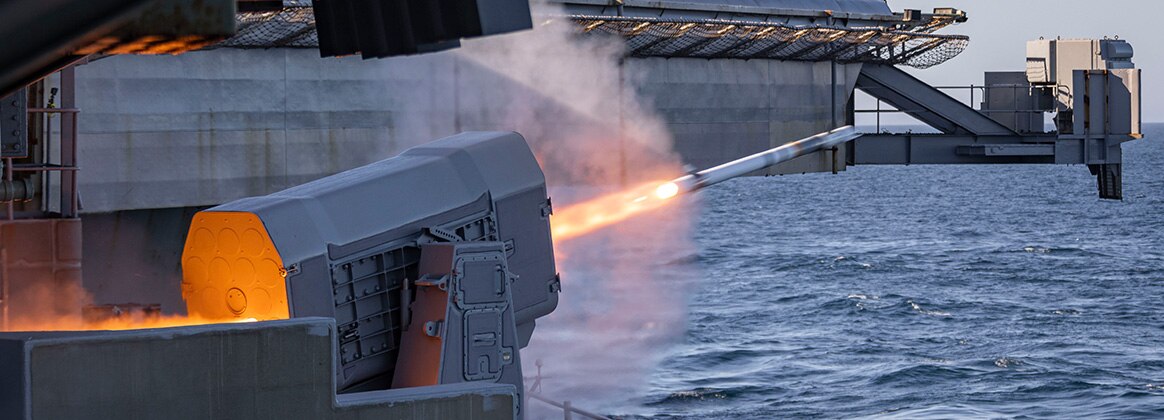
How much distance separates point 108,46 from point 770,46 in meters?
28.6

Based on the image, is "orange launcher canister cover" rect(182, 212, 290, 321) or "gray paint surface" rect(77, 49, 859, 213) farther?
"gray paint surface" rect(77, 49, 859, 213)

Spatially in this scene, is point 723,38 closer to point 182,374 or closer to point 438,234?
point 438,234

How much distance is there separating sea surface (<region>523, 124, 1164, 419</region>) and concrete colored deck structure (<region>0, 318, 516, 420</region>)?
71.5 feet

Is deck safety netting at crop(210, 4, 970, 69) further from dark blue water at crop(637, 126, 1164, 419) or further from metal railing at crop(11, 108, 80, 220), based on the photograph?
dark blue water at crop(637, 126, 1164, 419)

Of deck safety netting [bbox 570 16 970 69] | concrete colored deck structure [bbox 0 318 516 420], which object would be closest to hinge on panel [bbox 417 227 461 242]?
concrete colored deck structure [bbox 0 318 516 420]

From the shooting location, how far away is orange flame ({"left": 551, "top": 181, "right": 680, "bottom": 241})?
19.8 m

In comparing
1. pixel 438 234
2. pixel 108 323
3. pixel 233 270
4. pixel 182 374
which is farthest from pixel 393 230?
pixel 182 374

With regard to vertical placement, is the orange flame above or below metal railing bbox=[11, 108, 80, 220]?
below

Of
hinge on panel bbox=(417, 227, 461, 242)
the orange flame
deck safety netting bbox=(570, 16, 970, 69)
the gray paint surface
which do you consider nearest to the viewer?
hinge on panel bbox=(417, 227, 461, 242)

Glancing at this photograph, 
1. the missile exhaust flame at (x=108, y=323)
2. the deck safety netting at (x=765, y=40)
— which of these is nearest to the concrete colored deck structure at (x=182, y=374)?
the missile exhaust flame at (x=108, y=323)

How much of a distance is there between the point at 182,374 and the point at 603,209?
9905mm

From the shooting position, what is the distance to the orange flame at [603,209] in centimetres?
1984

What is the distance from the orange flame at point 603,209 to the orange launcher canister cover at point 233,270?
6306mm

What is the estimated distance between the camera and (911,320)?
160 ft
